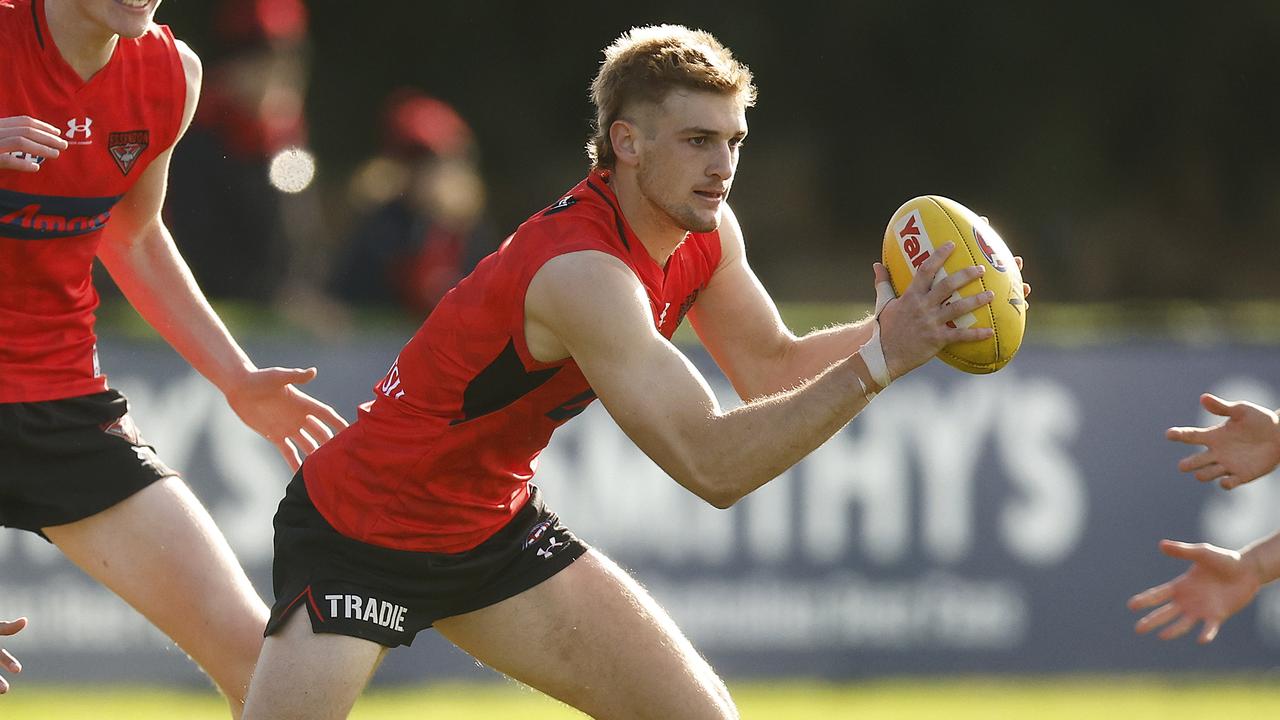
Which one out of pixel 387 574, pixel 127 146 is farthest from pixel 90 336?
pixel 387 574

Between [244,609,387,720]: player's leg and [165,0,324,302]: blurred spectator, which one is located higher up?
[165,0,324,302]: blurred spectator

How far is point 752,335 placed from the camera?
554 centimetres

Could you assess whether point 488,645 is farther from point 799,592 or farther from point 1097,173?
point 1097,173

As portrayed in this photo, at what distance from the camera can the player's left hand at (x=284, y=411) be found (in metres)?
5.54

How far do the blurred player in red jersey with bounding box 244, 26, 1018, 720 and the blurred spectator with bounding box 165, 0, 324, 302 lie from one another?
461 centimetres

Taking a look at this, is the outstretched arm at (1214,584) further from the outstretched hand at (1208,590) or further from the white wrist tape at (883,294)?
the white wrist tape at (883,294)

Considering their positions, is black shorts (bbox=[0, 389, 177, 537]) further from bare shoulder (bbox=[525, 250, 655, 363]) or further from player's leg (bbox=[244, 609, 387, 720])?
bare shoulder (bbox=[525, 250, 655, 363])

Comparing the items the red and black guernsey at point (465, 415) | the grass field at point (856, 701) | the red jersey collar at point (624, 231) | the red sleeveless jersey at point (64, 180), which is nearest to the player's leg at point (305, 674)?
the red and black guernsey at point (465, 415)

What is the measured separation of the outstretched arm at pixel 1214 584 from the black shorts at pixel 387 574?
170cm

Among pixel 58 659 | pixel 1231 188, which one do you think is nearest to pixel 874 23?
pixel 1231 188

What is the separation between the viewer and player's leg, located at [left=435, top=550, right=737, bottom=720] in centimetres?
501

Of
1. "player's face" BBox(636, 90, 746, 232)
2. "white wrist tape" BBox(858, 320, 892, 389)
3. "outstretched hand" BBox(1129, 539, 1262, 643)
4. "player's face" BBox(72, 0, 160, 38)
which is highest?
"player's face" BBox(72, 0, 160, 38)

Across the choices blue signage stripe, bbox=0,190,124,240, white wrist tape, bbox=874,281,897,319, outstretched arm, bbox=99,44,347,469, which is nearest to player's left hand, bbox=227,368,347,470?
outstretched arm, bbox=99,44,347,469

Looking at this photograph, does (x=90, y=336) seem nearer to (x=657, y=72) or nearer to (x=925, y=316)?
(x=657, y=72)
